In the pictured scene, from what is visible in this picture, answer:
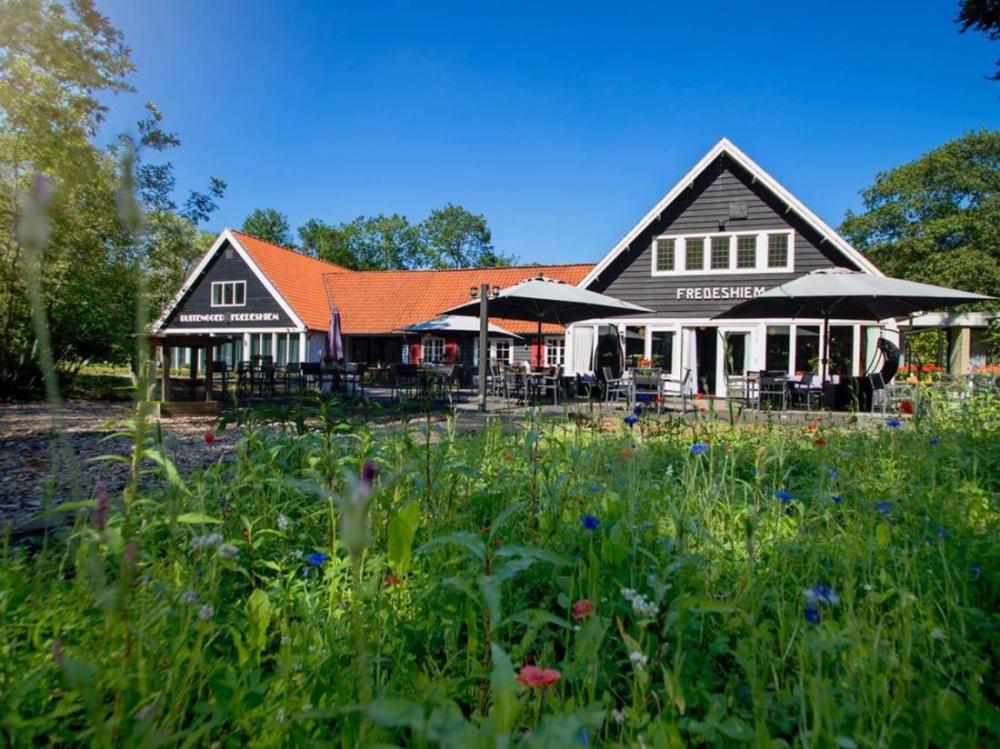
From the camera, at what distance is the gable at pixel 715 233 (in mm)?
16750

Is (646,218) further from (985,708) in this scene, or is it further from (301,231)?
(301,231)

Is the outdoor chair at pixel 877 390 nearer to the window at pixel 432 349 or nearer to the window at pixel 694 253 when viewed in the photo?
the window at pixel 694 253

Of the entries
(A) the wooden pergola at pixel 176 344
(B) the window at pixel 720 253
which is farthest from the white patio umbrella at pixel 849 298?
(A) the wooden pergola at pixel 176 344

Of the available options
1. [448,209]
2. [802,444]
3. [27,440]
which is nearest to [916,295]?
[802,444]

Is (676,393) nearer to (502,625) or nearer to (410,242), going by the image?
(502,625)

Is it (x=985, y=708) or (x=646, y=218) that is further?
(x=646, y=218)

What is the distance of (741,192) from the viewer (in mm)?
17359

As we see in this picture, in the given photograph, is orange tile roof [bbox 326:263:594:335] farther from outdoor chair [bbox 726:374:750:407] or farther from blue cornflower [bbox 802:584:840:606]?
blue cornflower [bbox 802:584:840:606]

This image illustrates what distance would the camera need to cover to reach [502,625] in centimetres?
140

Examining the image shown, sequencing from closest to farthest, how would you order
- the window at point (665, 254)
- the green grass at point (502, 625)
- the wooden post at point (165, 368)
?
the green grass at point (502, 625)
the wooden post at point (165, 368)
the window at point (665, 254)

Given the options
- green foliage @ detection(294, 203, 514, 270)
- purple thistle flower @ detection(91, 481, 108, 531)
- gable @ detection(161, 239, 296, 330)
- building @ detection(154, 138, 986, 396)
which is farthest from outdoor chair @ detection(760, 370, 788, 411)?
green foliage @ detection(294, 203, 514, 270)

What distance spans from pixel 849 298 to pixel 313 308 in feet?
75.2

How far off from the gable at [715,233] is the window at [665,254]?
14cm

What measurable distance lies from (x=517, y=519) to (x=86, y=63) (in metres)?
14.3
